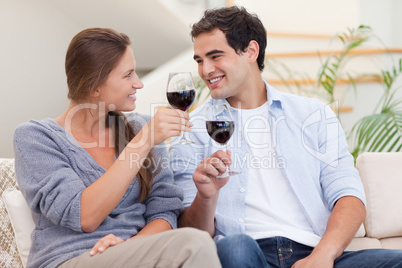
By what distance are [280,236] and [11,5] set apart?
3.57 meters

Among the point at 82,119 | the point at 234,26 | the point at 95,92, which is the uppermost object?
the point at 234,26

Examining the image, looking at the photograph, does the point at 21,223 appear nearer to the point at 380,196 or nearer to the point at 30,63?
the point at 380,196

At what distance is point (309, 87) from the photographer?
399cm

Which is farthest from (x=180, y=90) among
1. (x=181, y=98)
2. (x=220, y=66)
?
(x=220, y=66)

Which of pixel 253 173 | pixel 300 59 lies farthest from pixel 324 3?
pixel 253 173

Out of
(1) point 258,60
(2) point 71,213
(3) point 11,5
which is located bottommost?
(2) point 71,213

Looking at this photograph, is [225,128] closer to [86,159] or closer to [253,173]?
[253,173]

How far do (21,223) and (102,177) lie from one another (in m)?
0.45

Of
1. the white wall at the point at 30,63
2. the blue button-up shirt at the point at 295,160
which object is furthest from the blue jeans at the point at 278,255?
the white wall at the point at 30,63

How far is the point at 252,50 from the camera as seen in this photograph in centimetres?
228

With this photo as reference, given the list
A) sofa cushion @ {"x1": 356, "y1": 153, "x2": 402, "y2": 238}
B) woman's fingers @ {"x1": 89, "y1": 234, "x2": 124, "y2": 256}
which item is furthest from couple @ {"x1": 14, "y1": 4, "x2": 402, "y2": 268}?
sofa cushion @ {"x1": 356, "y1": 153, "x2": 402, "y2": 238}

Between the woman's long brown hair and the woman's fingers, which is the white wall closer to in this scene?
the woman's long brown hair

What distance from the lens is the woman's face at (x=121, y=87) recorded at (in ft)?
6.04

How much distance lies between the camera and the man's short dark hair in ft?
7.14
